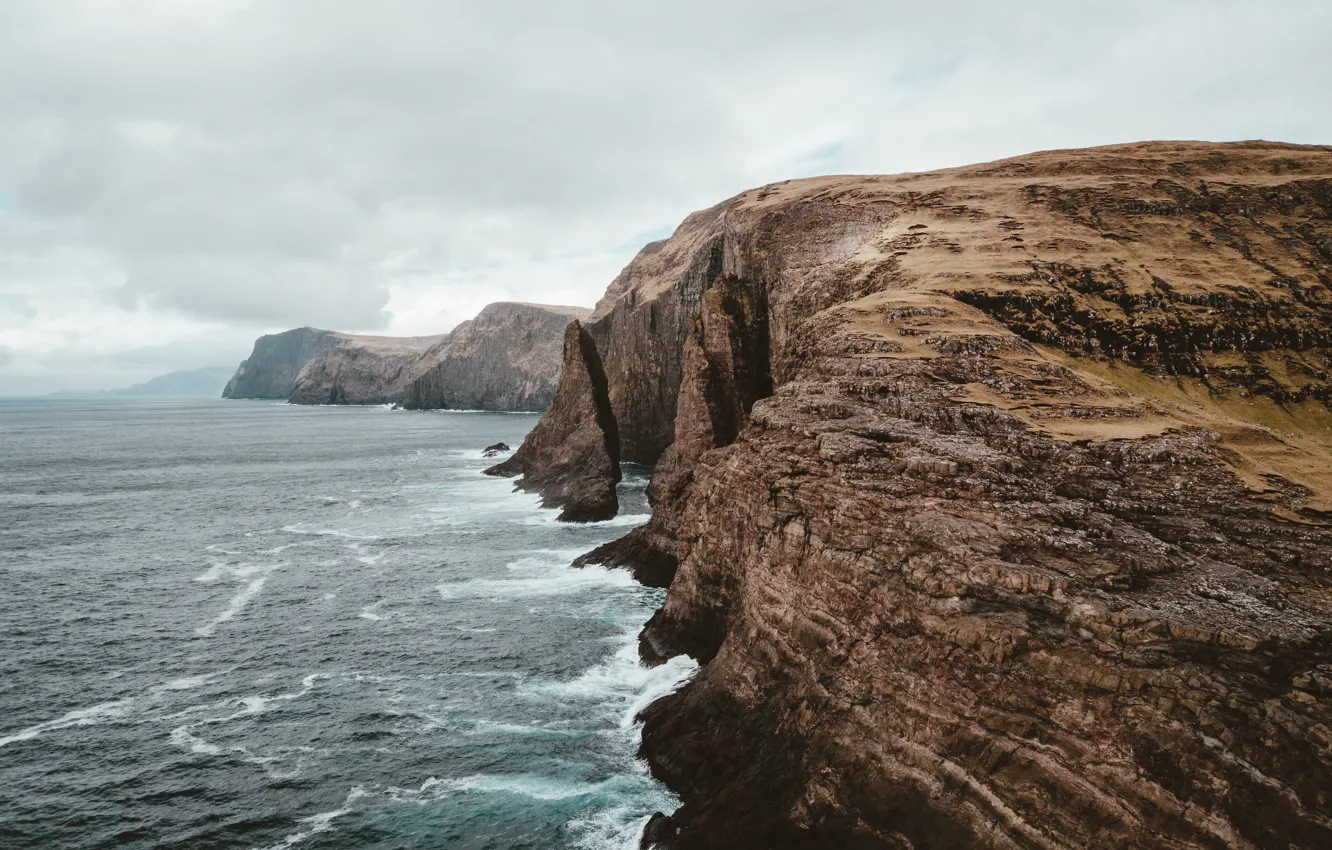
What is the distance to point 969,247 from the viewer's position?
4572 cm

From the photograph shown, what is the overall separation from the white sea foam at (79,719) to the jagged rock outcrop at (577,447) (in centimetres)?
4268

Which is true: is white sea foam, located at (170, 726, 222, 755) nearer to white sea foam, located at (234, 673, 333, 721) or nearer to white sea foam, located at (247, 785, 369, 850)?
white sea foam, located at (234, 673, 333, 721)

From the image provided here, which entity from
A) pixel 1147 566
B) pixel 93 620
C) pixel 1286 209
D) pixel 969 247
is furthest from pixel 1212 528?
pixel 93 620

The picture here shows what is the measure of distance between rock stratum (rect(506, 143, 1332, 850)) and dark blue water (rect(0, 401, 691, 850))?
16.6 ft

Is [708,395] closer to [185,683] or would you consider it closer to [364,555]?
[364,555]

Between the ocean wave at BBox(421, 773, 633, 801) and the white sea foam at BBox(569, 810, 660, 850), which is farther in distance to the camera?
the ocean wave at BBox(421, 773, 633, 801)

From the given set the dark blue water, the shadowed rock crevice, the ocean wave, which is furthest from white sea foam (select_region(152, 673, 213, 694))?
the shadowed rock crevice

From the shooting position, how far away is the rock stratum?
16.7 metres

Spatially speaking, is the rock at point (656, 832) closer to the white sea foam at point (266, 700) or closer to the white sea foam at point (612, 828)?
the white sea foam at point (612, 828)

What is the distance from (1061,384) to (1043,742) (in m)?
16.5

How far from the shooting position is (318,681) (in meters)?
37.7

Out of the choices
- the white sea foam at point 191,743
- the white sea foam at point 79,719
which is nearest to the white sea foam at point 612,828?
the white sea foam at point 191,743

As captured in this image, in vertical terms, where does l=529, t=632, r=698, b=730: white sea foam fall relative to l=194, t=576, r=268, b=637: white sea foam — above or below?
below

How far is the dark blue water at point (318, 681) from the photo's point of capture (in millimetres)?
26531
